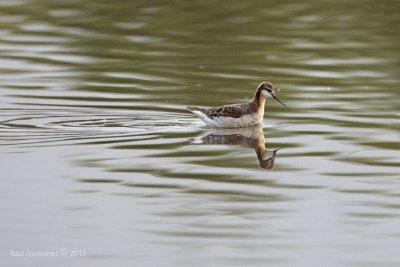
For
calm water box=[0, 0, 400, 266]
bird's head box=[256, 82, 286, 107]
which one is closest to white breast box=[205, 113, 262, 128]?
calm water box=[0, 0, 400, 266]

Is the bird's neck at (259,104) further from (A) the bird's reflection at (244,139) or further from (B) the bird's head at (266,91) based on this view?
(A) the bird's reflection at (244,139)

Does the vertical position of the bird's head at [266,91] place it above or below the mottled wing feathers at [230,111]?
above

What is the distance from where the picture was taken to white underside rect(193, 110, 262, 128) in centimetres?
1942

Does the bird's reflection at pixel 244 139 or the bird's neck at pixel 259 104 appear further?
the bird's neck at pixel 259 104

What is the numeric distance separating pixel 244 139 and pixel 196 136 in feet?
2.33

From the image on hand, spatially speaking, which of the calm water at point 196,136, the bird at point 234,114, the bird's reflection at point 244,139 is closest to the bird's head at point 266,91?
the bird at point 234,114

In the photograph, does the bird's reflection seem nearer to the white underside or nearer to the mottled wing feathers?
the white underside

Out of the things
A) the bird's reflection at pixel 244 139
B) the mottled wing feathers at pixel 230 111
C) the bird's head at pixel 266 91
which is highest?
the bird's head at pixel 266 91

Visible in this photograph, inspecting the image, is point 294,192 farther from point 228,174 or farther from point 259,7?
point 259,7

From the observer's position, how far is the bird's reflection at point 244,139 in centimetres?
1730

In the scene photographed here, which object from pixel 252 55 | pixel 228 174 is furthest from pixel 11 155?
pixel 252 55

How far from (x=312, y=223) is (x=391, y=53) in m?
12.1

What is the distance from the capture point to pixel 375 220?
45.4 ft

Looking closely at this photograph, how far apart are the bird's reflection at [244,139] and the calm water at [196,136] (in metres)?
0.05
